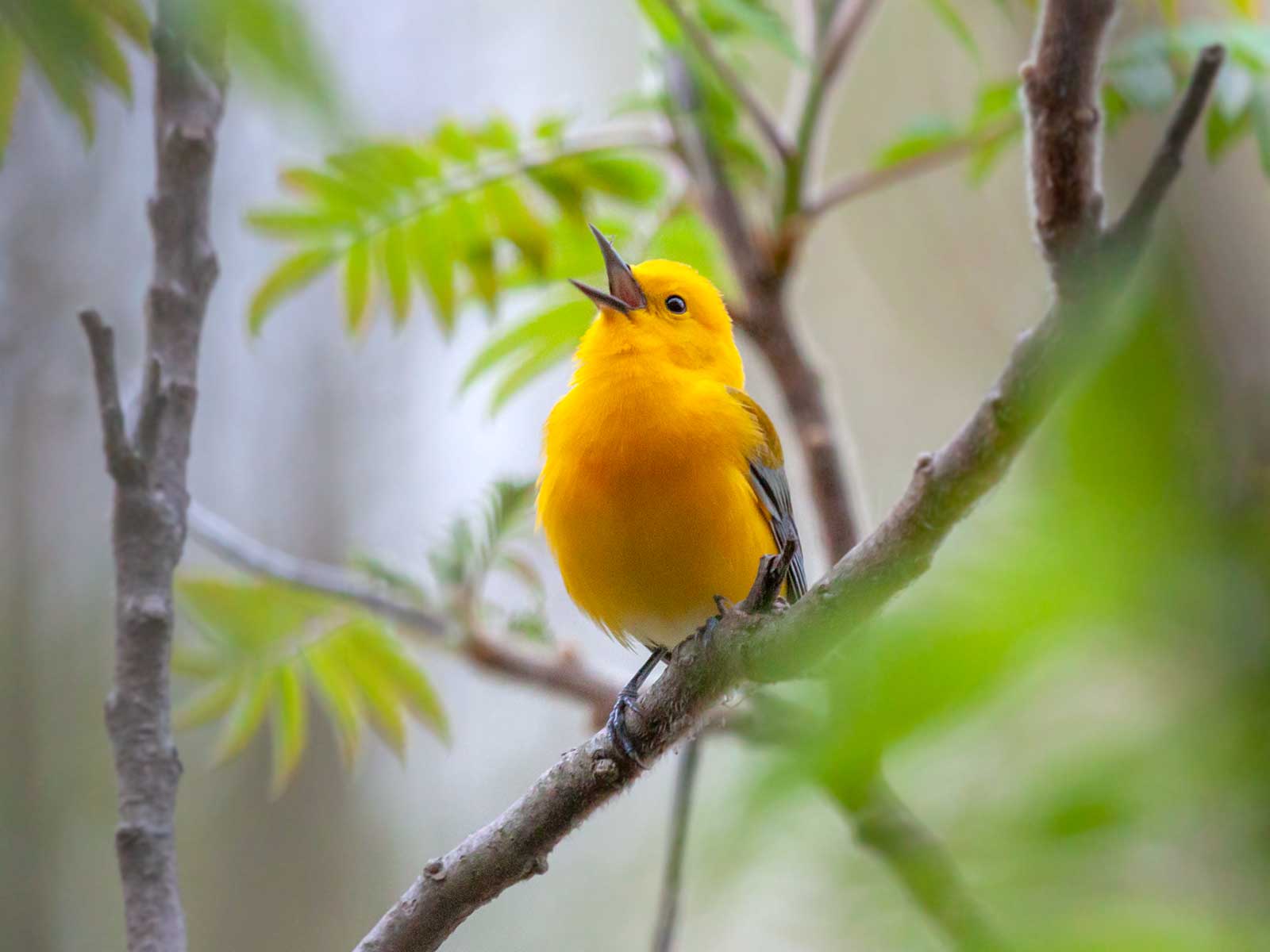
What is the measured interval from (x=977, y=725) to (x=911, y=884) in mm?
93

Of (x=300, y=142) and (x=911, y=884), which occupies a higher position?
(x=300, y=142)

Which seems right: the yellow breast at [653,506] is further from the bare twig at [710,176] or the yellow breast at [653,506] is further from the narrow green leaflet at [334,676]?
the narrow green leaflet at [334,676]

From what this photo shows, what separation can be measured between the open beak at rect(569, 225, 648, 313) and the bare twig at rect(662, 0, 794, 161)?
0.55 meters

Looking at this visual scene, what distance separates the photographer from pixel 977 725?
22.0 inches

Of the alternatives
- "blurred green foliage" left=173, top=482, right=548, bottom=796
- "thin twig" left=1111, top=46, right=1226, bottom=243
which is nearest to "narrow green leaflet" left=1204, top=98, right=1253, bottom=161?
"thin twig" left=1111, top=46, right=1226, bottom=243

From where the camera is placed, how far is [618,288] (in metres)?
3.82

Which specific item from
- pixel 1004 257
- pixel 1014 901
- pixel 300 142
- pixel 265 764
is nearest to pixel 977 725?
pixel 1014 901

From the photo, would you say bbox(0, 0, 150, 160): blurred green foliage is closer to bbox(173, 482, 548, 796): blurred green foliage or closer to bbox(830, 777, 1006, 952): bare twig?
bbox(830, 777, 1006, 952): bare twig

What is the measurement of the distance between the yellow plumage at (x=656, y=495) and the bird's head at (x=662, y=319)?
14cm

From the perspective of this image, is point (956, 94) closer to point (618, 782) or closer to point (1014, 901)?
point (618, 782)

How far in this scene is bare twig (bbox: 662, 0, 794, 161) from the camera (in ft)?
9.49

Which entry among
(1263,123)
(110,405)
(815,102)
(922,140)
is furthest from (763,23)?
(110,405)

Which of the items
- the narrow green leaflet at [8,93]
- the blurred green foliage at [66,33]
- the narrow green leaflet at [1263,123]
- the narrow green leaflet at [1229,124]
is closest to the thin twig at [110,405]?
the narrow green leaflet at [8,93]

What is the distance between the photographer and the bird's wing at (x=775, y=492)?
10.3 feet
